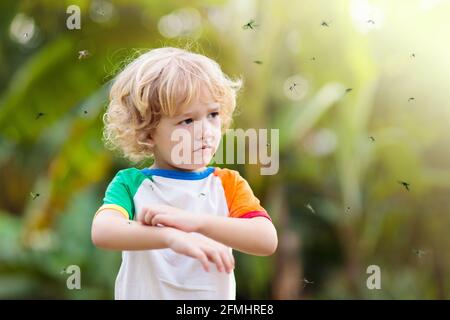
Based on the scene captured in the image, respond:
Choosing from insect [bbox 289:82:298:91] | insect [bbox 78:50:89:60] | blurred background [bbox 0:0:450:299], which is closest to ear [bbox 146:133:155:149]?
blurred background [bbox 0:0:450:299]

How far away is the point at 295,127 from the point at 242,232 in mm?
1034

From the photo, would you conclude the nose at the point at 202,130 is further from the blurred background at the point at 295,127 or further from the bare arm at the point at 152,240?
the blurred background at the point at 295,127

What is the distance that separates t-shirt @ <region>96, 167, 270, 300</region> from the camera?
87 cm

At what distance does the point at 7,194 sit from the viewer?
254cm

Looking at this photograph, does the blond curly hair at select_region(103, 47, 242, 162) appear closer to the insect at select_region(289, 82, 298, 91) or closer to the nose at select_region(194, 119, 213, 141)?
the nose at select_region(194, 119, 213, 141)

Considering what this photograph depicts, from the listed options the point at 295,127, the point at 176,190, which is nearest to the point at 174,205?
the point at 176,190

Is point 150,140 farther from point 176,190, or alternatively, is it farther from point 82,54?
point 82,54

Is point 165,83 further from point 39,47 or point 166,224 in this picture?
point 39,47

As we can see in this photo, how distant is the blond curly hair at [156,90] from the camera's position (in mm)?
870

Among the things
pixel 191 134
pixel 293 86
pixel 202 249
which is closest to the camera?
pixel 202 249

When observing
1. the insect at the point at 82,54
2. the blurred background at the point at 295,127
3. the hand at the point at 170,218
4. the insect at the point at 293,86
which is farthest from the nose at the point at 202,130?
the insect at the point at 293,86

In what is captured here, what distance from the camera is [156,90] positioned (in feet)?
2.89

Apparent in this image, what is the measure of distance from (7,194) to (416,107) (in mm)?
1412

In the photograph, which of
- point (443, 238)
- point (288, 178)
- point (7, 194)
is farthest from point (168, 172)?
point (7, 194)
